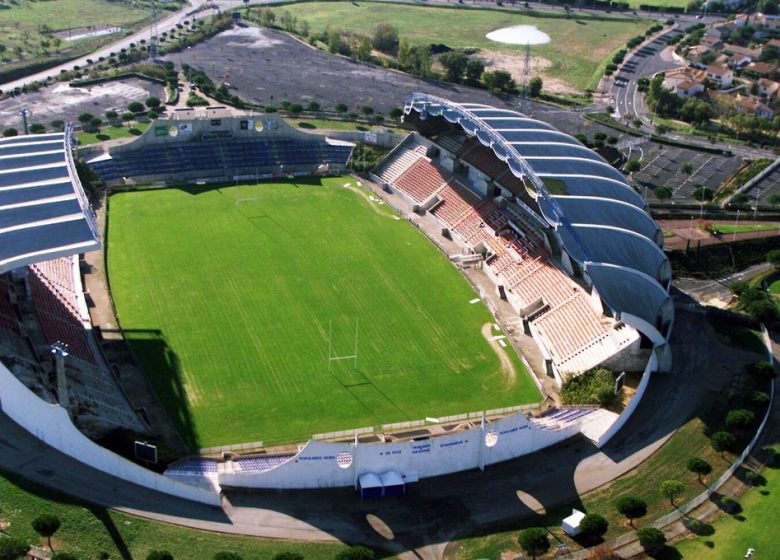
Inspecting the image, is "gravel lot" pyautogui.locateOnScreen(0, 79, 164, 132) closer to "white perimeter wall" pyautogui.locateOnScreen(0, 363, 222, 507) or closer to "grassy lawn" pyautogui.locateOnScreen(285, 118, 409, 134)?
"grassy lawn" pyautogui.locateOnScreen(285, 118, 409, 134)

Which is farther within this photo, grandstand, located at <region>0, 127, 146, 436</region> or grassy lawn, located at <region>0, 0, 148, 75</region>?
grassy lawn, located at <region>0, 0, 148, 75</region>

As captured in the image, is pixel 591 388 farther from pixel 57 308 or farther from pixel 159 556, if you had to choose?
pixel 57 308

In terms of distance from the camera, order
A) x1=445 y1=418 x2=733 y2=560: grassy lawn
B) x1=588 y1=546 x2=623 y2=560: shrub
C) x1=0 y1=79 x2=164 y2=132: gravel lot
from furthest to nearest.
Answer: x1=0 y1=79 x2=164 y2=132: gravel lot < x1=445 y1=418 x2=733 y2=560: grassy lawn < x1=588 y1=546 x2=623 y2=560: shrub

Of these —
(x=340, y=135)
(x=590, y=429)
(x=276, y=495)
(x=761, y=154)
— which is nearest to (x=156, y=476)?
(x=276, y=495)

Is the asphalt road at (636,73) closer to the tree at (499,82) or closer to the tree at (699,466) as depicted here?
the tree at (499,82)

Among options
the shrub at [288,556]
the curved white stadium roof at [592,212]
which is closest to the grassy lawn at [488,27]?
the curved white stadium roof at [592,212]

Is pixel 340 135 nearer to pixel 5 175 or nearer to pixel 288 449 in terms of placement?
pixel 5 175

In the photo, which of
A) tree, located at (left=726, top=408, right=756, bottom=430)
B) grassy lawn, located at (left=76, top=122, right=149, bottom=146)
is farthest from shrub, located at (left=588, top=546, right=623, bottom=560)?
grassy lawn, located at (left=76, top=122, right=149, bottom=146)
